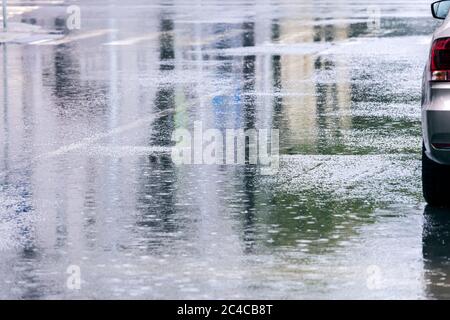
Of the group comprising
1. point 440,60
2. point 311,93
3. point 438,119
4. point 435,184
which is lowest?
point 311,93

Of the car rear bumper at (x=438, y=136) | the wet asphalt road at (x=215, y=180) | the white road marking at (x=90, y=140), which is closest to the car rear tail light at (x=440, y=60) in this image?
the car rear bumper at (x=438, y=136)

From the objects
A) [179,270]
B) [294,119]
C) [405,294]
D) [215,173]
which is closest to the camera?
[405,294]

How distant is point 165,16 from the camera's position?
34562 mm

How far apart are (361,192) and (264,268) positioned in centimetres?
278

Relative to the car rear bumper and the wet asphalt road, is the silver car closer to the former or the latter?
the car rear bumper

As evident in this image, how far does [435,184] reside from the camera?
10.9 m

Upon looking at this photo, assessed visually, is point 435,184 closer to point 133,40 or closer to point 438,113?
point 438,113

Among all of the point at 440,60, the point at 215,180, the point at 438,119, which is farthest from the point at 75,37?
the point at 438,119

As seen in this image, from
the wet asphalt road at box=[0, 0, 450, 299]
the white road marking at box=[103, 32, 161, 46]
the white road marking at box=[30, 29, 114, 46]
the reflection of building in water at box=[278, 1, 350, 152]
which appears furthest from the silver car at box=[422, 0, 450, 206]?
the white road marking at box=[30, 29, 114, 46]

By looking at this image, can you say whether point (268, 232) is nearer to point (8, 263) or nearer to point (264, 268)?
point (264, 268)

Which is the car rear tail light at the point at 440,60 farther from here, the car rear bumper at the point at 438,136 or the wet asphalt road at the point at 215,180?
the wet asphalt road at the point at 215,180

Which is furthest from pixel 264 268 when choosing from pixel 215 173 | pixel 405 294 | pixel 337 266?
pixel 215 173

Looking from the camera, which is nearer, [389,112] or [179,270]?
[179,270]

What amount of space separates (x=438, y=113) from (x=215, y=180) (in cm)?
245
